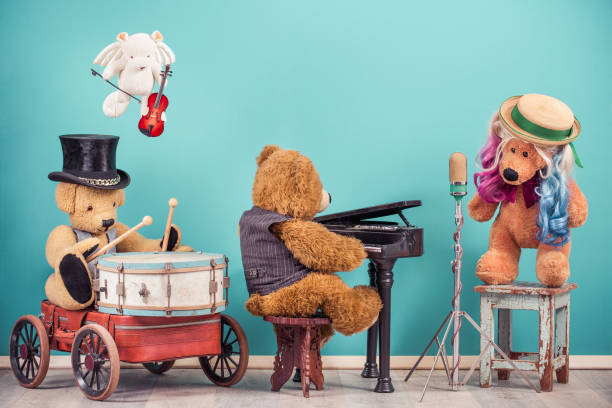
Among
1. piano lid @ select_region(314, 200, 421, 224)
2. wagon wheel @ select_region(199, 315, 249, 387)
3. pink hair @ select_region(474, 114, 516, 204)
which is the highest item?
pink hair @ select_region(474, 114, 516, 204)

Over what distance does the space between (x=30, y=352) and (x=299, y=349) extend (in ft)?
4.62

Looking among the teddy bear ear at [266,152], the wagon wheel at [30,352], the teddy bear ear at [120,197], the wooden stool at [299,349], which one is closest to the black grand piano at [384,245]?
the wooden stool at [299,349]

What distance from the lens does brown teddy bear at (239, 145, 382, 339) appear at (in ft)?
12.7

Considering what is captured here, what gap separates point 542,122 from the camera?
405cm

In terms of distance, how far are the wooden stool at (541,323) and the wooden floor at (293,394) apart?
94 mm

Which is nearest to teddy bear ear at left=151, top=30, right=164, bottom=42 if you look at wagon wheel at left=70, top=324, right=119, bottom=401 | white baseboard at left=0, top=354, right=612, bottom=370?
wagon wheel at left=70, top=324, right=119, bottom=401

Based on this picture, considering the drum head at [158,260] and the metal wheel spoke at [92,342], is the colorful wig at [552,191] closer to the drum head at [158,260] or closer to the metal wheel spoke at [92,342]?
the drum head at [158,260]

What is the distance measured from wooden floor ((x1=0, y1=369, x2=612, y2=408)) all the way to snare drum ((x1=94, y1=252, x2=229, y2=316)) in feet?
1.50

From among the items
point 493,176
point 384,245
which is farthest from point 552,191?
point 384,245

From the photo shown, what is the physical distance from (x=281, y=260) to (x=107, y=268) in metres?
0.83

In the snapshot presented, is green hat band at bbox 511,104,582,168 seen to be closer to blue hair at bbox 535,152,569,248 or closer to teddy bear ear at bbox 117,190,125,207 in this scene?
blue hair at bbox 535,152,569,248

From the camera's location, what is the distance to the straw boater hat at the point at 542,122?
13.3ft

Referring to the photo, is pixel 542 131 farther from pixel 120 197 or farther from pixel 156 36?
pixel 120 197

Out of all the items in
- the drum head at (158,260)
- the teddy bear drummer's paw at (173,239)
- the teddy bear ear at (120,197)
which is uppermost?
the teddy bear ear at (120,197)
